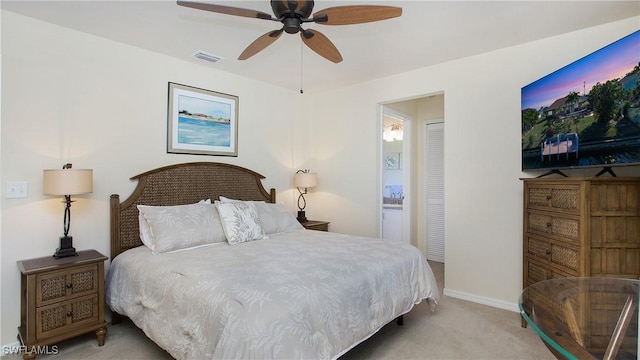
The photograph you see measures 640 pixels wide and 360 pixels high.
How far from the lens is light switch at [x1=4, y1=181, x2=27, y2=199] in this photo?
2.36 m

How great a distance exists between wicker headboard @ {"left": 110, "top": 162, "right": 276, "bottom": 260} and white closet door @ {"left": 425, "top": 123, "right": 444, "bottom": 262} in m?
2.43

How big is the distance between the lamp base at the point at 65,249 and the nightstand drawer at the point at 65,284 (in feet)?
0.81

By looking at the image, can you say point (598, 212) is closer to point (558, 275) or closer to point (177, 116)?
point (558, 275)

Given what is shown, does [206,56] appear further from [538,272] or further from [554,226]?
[538,272]

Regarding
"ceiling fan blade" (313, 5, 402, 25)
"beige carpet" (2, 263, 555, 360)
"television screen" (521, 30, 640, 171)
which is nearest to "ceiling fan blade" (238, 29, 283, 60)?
"ceiling fan blade" (313, 5, 402, 25)

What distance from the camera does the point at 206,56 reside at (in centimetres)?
325

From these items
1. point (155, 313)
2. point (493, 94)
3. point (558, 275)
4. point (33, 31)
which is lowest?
point (155, 313)

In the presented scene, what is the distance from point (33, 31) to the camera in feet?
8.17

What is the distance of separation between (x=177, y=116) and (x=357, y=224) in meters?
2.47

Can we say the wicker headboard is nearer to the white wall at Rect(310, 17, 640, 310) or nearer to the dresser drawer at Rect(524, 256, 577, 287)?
the white wall at Rect(310, 17, 640, 310)

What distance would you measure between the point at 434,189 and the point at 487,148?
1.75 meters

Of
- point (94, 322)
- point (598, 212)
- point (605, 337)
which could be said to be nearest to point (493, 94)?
point (598, 212)

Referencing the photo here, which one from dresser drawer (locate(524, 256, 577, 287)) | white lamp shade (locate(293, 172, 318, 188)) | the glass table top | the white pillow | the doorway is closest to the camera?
the glass table top

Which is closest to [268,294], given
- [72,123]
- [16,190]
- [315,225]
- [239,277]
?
[239,277]
